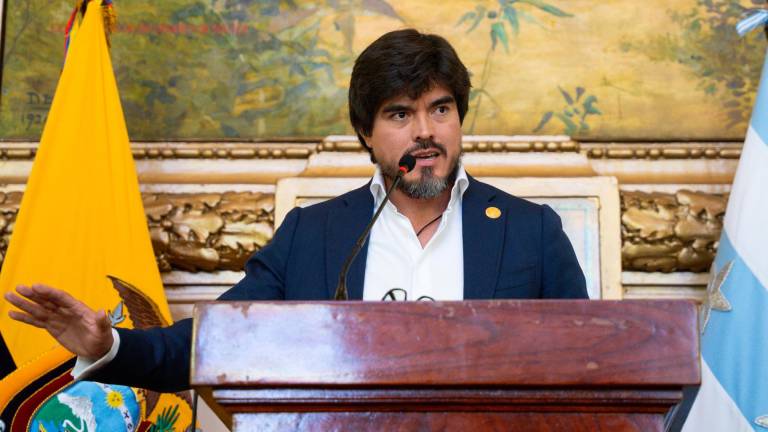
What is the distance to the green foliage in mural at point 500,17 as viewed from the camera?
385 centimetres

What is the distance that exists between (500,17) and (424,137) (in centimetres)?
151

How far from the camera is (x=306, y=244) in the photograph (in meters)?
2.48

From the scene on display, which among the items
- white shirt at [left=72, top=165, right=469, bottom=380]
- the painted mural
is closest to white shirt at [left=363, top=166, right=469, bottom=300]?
white shirt at [left=72, top=165, right=469, bottom=380]

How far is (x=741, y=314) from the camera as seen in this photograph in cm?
296

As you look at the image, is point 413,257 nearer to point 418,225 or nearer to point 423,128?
point 418,225

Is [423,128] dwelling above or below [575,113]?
below

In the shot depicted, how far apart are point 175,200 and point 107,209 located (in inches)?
17.6

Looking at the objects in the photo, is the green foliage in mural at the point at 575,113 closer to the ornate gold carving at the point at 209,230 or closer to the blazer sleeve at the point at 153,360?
the ornate gold carving at the point at 209,230

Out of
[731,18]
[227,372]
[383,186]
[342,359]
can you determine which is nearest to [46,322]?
[227,372]

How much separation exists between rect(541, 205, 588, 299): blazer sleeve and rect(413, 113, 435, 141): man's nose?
0.33 metres

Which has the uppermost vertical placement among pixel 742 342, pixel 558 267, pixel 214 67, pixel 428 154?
pixel 214 67

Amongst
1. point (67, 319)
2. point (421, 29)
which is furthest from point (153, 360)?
point (421, 29)

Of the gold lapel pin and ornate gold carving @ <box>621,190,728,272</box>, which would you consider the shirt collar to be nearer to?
the gold lapel pin

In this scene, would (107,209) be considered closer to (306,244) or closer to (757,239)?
(306,244)
